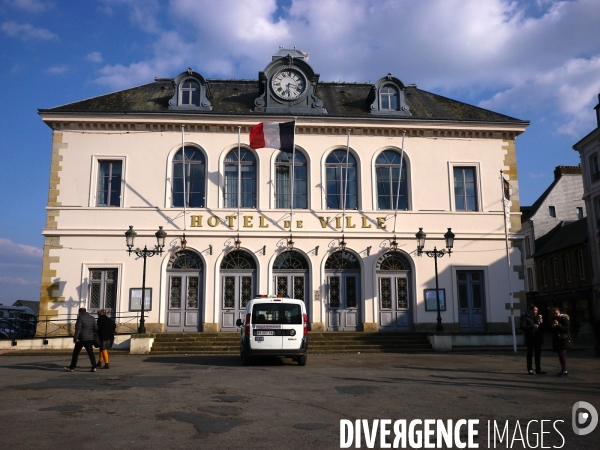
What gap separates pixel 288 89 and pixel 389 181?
567 centimetres

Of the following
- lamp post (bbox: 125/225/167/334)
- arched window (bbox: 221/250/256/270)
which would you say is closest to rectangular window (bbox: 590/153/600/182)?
arched window (bbox: 221/250/256/270)

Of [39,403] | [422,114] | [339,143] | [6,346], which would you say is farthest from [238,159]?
[39,403]

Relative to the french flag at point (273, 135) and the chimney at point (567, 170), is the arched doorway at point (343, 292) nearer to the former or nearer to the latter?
the french flag at point (273, 135)

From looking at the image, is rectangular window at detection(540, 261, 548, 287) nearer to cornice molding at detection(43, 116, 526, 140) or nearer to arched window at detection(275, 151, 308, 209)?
cornice molding at detection(43, 116, 526, 140)

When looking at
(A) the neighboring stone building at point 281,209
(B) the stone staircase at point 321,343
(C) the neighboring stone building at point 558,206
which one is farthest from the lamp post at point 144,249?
(C) the neighboring stone building at point 558,206

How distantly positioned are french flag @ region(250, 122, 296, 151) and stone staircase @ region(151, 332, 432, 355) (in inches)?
279

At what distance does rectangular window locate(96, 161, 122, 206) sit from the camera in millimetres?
21969

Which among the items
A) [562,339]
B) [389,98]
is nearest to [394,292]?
[389,98]

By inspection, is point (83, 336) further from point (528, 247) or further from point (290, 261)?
point (528, 247)

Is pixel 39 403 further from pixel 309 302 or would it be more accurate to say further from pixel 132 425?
pixel 309 302

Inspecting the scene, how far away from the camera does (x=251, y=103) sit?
77.9ft

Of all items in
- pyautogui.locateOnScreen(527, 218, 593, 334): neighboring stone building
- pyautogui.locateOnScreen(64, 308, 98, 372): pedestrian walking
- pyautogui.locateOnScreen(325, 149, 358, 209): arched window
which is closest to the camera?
pyautogui.locateOnScreen(64, 308, 98, 372): pedestrian walking

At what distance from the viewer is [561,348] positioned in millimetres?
12227

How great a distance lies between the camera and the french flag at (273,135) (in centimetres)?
2112
